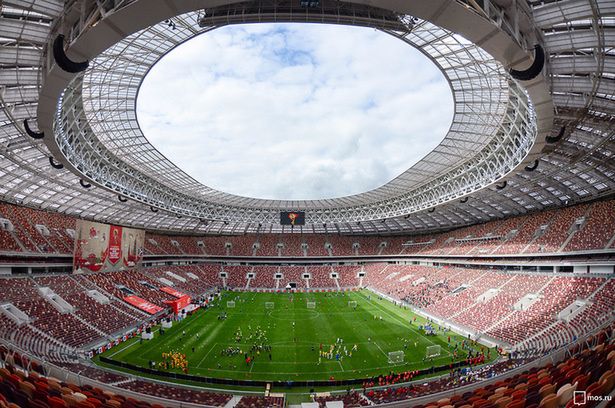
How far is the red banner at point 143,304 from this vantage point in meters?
40.4

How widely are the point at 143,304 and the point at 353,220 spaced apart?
36607mm

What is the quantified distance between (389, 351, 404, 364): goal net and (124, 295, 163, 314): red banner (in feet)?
89.0

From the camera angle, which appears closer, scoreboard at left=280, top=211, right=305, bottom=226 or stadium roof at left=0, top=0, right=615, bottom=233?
stadium roof at left=0, top=0, right=615, bottom=233

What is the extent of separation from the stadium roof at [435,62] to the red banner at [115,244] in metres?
4.43

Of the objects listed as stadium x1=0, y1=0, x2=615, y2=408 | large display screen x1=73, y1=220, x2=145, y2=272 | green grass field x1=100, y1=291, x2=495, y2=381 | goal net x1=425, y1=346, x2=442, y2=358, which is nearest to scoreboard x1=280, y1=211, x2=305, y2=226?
stadium x1=0, y1=0, x2=615, y2=408

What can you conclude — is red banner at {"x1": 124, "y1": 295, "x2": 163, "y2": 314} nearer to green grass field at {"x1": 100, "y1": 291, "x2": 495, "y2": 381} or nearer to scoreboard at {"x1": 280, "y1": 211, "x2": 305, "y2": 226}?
green grass field at {"x1": 100, "y1": 291, "x2": 495, "y2": 381}

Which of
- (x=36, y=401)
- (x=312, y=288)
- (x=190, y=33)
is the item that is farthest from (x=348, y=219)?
(x=36, y=401)

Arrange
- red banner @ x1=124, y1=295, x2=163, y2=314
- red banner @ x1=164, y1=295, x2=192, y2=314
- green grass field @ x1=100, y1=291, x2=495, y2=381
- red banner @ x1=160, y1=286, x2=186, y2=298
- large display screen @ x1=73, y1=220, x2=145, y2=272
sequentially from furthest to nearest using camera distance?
1. red banner @ x1=160, y1=286, x2=186, y2=298
2. red banner @ x1=164, y1=295, x2=192, y2=314
3. red banner @ x1=124, y1=295, x2=163, y2=314
4. large display screen @ x1=73, y1=220, x2=145, y2=272
5. green grass field @ x1=100, y1=291, x2=495, y2=381

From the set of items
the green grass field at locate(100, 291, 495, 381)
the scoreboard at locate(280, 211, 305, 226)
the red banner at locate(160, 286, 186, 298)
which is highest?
the scoreboard at locate(280, 211, 305, 226)

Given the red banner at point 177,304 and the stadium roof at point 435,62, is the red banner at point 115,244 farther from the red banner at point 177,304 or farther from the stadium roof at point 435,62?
the red banner at point 177,304

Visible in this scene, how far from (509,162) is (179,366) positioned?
102ft

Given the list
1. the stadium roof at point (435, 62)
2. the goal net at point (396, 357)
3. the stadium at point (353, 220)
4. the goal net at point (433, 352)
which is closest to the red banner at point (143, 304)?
the stadium at point (353, 220)

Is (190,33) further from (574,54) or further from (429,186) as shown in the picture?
(429,186)

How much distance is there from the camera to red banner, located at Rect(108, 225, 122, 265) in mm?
40906
